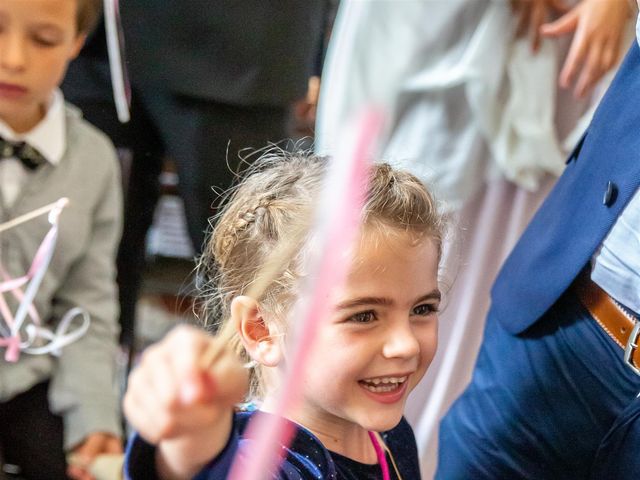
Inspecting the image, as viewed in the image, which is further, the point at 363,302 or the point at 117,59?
the point at 117,59

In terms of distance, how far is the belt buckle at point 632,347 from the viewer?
0.60 metres

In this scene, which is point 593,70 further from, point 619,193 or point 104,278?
point 104,278

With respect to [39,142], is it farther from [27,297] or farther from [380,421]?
[380,421]

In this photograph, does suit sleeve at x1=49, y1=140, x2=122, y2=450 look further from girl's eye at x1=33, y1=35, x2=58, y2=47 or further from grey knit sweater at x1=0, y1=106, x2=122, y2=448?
girl's eye at x1=33, y1=35, x2=58, y2=47

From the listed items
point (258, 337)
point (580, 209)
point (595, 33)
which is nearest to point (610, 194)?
point (580, 209)

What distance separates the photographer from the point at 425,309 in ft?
1.76

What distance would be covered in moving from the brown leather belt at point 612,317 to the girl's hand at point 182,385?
37 centimetres

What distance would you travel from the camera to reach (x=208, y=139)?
794 mm

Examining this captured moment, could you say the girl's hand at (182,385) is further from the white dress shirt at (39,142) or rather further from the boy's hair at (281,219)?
the white dress shirt at (39,142)

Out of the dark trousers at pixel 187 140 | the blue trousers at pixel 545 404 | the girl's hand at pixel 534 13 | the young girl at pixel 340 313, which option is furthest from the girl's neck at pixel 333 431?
the girl's hand at pixel 534 13

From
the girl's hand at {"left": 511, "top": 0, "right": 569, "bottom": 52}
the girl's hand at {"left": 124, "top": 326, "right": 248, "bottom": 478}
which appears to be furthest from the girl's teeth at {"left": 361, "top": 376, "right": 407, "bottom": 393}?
the girl's hand at {"left": 511, "top": 0, "right": 569, "bottom": 52}

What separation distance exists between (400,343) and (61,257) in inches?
14.6

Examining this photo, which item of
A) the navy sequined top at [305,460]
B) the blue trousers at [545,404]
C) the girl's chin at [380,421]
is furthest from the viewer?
the blue trousers at [545,404]

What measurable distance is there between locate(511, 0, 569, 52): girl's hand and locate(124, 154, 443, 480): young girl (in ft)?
1.27
